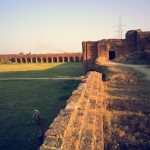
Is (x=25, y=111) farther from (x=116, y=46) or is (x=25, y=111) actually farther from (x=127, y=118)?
(x=116, y=46)

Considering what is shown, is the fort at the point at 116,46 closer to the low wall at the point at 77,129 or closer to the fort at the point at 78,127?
the fort at the point at 78,127

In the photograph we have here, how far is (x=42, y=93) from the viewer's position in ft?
45.7

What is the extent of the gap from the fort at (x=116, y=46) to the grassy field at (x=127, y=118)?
52.0 ft

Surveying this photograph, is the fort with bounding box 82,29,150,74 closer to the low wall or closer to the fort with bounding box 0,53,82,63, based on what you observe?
the low wall

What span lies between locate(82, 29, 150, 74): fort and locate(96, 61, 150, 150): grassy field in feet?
52.0

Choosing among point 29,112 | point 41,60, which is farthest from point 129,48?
point 41,60

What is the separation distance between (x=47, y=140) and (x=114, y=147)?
1.25m

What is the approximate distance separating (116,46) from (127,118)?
18.9 meters

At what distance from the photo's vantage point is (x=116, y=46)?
74.1ft

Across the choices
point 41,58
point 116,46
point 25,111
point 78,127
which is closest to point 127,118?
point 78,127

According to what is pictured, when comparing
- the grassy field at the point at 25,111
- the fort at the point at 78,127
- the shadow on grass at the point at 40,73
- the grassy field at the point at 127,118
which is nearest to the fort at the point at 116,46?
the shadow on grass at the point at 40,73

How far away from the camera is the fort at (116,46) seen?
2181cm

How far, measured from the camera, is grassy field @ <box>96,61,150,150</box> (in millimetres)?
3504

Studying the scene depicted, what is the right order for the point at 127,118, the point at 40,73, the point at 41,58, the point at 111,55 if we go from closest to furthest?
the point at 127,118, the point at 111,55, the point at 40,73, the point at 41,58
